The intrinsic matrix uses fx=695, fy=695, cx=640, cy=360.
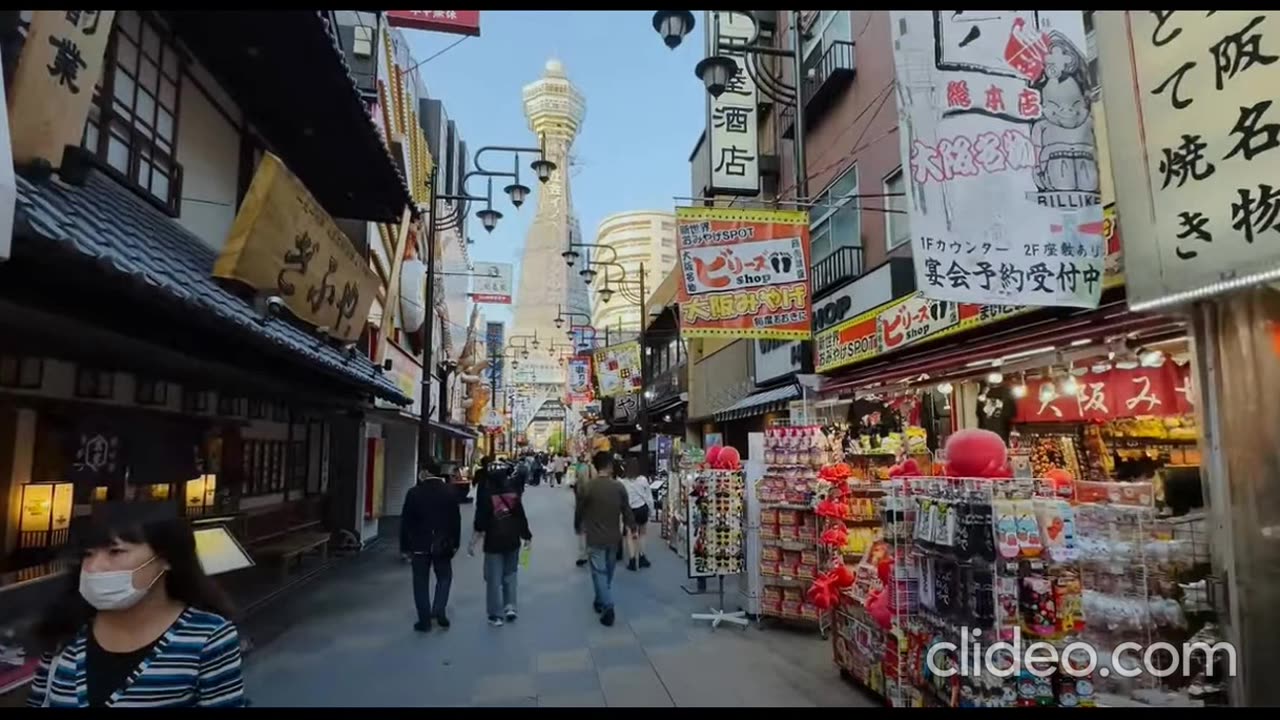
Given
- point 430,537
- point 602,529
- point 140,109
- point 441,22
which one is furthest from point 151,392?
point 441,22

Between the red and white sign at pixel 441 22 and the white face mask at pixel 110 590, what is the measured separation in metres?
10.5

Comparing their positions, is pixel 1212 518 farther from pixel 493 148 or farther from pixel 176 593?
pixel 493 148

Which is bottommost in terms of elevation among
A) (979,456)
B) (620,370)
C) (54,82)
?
(979,456)

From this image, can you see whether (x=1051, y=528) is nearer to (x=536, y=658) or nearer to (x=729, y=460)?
(x=536, y=658)

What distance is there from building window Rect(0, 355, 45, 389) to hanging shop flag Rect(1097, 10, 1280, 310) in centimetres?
880

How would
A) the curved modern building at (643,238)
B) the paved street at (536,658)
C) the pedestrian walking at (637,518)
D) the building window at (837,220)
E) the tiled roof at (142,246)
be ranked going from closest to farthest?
1. the tiled roof at (142,246)
2. the paved street at (536,658)
3. the pedestrian walking at (637,518)
4. the building window at (837,220)
5. the curved modern building at (643,238)

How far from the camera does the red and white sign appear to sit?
36.8ft

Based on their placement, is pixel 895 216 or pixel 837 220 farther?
pixel 837 220

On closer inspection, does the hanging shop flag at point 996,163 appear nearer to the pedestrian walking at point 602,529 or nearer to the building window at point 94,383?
the pedestrian walking at point 602,529

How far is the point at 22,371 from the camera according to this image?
5.85m

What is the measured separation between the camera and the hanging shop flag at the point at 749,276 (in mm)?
10305

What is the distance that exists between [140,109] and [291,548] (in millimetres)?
7211

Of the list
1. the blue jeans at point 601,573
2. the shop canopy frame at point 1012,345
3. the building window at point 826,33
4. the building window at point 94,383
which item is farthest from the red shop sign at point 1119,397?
the building window at point 94,383
